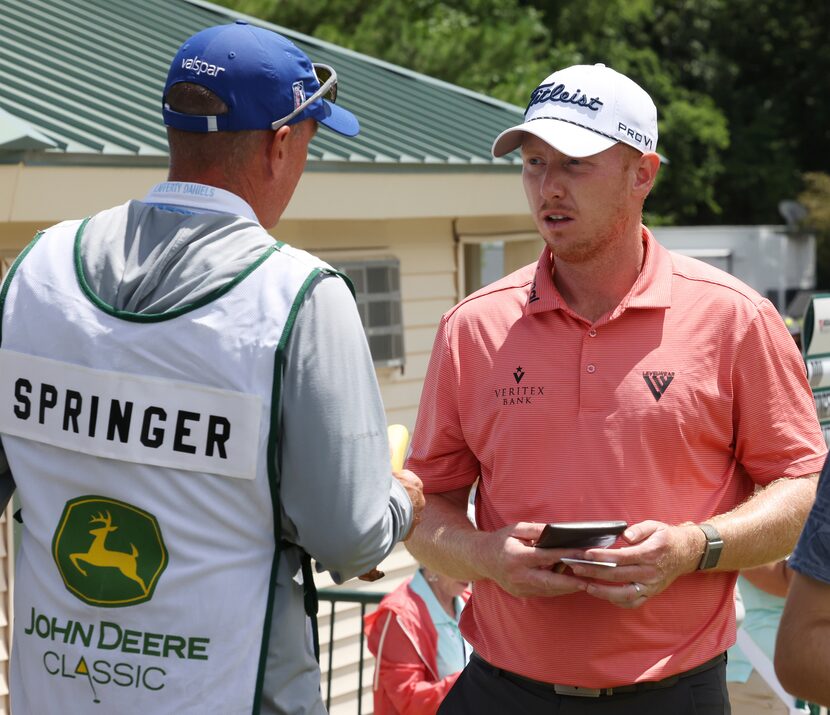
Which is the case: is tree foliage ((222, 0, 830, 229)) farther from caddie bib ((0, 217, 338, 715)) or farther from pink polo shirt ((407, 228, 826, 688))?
caddie bib ((0, 217, 338, 715))

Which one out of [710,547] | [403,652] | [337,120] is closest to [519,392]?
[710,547]

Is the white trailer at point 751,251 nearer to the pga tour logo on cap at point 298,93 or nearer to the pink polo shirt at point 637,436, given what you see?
the pink polo shirt at point 637,436

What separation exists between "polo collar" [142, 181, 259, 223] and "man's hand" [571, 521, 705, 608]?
41.5 inches

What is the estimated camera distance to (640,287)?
2.92m

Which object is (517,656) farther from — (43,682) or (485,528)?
(43,682)

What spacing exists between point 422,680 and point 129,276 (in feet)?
9.41

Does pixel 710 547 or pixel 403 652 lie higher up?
pixel 710 547

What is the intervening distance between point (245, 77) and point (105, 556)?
890 mm

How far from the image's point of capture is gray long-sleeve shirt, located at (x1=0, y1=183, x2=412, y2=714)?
6.80 feet

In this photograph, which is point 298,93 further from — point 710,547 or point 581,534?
point 710,547

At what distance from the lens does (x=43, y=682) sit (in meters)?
2.16

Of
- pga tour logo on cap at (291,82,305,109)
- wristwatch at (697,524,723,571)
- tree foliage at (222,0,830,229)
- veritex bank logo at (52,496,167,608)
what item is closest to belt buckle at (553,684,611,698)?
wristwatch at (697,524,723,571)

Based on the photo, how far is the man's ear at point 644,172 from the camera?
9.84ft

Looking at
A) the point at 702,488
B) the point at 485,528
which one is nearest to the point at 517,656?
the point at 485,528
